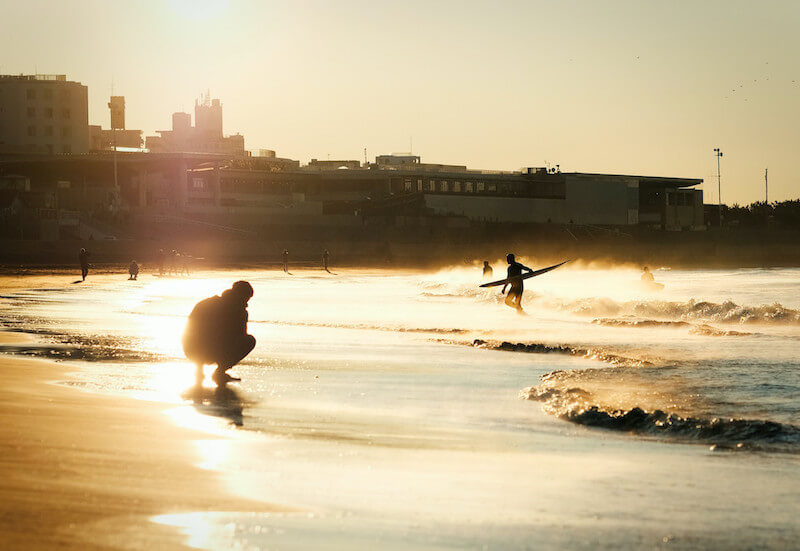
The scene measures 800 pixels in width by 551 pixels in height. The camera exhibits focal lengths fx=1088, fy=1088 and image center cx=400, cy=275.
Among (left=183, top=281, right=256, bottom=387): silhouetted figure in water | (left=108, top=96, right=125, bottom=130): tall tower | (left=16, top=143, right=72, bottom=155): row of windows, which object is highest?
(left=108, top=96, right=125, bottom=130): tall tower

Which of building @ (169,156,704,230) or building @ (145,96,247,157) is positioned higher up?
building @ (145,96,247,157)

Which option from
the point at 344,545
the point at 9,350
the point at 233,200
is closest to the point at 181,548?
the point at 344,545

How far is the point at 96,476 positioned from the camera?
22.9 feet

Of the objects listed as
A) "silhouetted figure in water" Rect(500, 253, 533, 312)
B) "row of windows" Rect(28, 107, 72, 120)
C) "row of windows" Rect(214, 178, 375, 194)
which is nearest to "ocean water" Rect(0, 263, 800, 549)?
"silhouetted figure in water" Rect(500, 253, 533, 312)

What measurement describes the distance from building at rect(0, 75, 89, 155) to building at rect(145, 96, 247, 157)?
3332cm

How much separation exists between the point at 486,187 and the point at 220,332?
100 metres

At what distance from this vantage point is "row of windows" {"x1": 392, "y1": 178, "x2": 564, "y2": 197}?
10806cm

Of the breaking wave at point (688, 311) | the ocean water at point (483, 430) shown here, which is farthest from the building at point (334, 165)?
the ocean water at point (483, 430)

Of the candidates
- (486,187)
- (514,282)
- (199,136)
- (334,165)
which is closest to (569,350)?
(514,282)

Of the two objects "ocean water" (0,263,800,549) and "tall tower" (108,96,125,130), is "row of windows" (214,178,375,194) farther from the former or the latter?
"ocean water" (0,263,800,549)

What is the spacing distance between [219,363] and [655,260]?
9207 cm

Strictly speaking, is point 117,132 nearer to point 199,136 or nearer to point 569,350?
point 199,136

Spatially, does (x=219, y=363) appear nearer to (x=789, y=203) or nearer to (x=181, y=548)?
(x=181, y=548)

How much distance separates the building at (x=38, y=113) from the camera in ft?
374
